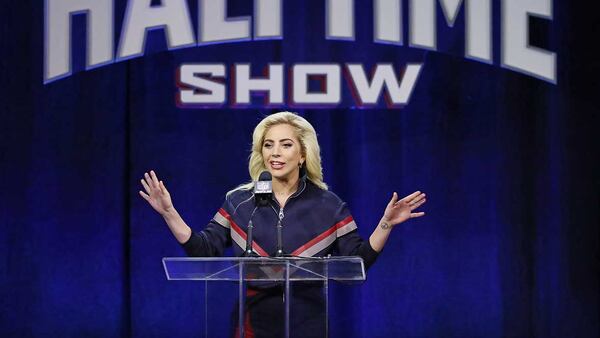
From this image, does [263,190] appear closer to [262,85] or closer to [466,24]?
[262,85]

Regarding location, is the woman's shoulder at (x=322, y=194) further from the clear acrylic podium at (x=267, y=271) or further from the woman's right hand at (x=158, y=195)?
A: the clear acrylic podium at (x=267, y=271)

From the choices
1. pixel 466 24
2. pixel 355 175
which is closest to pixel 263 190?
pixel 355 175

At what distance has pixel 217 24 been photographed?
5090 mm

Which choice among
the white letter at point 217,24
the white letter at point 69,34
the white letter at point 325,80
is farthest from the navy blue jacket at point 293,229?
the white letter at point 69,34

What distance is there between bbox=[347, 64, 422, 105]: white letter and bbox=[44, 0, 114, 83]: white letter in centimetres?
141

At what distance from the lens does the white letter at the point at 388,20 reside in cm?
504

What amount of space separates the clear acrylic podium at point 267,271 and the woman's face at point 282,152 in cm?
72

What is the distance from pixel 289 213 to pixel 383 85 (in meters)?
2.11

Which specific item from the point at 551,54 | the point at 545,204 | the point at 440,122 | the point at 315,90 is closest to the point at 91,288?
the point at 315,90

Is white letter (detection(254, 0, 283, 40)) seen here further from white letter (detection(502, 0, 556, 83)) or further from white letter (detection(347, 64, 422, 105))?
white letter (detection(502, 0, 556, 83))

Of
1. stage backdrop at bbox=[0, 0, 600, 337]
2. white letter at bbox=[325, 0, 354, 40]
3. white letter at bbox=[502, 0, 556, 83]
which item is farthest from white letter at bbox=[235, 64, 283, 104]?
white letter at bbox=[502, 0, 556, 83]

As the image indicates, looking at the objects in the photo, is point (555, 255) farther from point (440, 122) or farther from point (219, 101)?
point (219, 101)

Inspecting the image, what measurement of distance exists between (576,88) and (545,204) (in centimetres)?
68

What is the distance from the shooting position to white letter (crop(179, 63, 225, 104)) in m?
5.06
